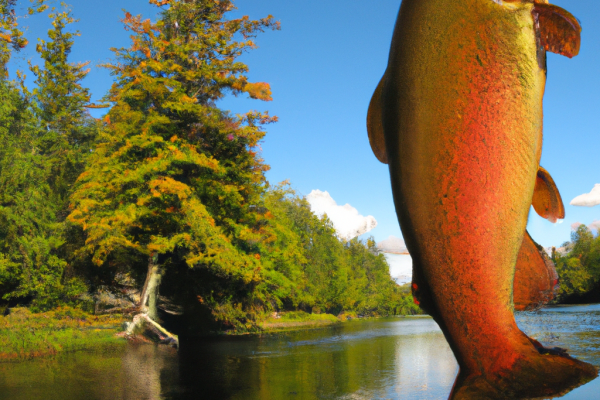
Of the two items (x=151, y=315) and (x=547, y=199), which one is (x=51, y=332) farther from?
(x=547, y=199)

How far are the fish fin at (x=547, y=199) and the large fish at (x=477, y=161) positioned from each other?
0.45ft

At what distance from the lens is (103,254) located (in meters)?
19.2

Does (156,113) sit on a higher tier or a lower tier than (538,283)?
higher

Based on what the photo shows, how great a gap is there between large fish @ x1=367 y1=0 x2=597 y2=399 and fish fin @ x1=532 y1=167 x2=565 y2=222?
0.14m

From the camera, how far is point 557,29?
1.08 metres

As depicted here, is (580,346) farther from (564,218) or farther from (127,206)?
(127,206)

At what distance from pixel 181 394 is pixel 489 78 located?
7.30 meters

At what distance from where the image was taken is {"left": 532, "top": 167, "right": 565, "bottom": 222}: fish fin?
1212 millimetres

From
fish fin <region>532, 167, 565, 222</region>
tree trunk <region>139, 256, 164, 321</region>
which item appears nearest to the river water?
tree trunk <region>139, 256, 164, 321</region>

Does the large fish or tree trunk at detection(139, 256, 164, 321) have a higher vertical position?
the large fish

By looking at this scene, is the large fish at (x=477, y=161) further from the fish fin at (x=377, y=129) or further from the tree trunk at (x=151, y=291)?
the tree trunk at (x=151, y=291)

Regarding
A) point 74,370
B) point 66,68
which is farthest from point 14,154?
point 74,370

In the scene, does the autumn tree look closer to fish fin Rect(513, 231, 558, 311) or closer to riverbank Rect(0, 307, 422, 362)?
riverbank Rect(0, 307, 422, 362)

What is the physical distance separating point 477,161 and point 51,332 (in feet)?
57.7
